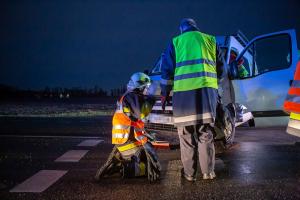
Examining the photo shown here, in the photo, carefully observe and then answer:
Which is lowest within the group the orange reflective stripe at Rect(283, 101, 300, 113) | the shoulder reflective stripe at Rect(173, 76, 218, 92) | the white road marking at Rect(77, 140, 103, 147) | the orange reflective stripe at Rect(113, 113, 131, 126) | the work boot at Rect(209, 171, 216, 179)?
the work boot at Rect(209, 171, 216, 179)

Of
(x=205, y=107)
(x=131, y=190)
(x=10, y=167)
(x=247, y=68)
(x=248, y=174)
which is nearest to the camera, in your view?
(x=131, y=190)

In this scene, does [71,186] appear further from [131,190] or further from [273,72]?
[273,72]

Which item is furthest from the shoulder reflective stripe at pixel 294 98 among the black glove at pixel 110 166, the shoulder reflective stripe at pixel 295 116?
the black glove at pixel 110 166

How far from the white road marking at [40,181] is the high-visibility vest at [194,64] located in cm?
198

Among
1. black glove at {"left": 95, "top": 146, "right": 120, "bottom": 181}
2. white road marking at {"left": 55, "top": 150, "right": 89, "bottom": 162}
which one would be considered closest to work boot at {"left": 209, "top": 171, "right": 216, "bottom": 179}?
black glove at {"left": 95, "top": 146, "right": 120, "bottom": 181}

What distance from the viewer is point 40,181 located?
497cm

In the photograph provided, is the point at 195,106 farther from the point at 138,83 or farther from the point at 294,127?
the point at 294,127

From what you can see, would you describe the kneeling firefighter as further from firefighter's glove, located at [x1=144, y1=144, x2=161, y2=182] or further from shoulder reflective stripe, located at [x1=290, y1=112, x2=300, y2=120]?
shoulder reflective stripe, located at [x1=290, y1=112, x2=300, y2=120]

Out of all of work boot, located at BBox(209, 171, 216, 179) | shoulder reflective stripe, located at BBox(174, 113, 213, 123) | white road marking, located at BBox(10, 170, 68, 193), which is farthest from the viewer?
work boot, located at BBox(209, 171, 216, 179)

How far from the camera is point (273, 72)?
9.26 meters

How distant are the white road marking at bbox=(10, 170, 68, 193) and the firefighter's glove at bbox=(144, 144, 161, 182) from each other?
4.02 feet

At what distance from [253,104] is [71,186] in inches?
228

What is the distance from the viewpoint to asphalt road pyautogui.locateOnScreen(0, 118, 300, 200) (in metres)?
4.30

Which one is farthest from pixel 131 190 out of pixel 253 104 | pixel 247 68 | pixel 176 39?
pixel 247 68
